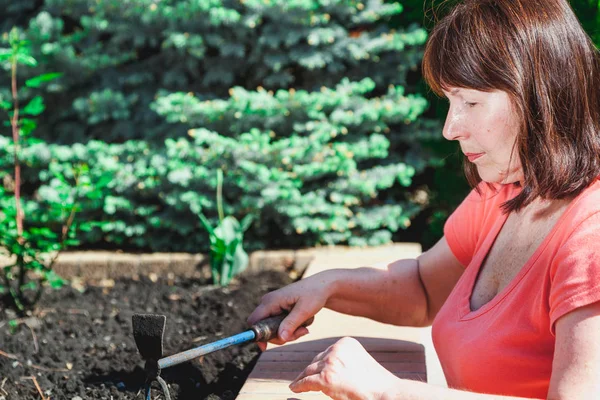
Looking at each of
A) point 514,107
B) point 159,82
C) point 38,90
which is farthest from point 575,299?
point 38,90

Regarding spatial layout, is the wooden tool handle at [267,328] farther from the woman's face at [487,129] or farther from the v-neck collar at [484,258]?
the woman's face at [487,129]

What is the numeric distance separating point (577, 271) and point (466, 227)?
764mm

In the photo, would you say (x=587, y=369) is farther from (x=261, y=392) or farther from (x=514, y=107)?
(x=261, y=392)

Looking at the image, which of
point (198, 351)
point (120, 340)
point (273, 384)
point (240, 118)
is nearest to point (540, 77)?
point (198, 351)

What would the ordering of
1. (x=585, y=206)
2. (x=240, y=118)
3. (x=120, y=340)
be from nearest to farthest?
(x=585, y=206) → (x=120, y=340) → (x=240, y=118)

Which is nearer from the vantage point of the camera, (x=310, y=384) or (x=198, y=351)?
(x=310, y=384)

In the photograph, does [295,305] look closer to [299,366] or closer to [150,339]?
[299,366]

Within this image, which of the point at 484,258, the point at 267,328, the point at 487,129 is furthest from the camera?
the point at 267,328

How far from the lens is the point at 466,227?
85.6 inches

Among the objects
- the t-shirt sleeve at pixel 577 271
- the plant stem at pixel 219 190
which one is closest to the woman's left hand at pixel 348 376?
the t-shirt sleeve at pixel 577 271

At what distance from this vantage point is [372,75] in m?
4.57

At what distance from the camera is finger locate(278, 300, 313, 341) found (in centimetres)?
205

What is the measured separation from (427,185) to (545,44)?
3.28 metres

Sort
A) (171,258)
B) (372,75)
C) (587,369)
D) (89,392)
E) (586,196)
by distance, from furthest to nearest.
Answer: (372,75) → (171,258) → (89,392) → (586,196) → (587,369)
